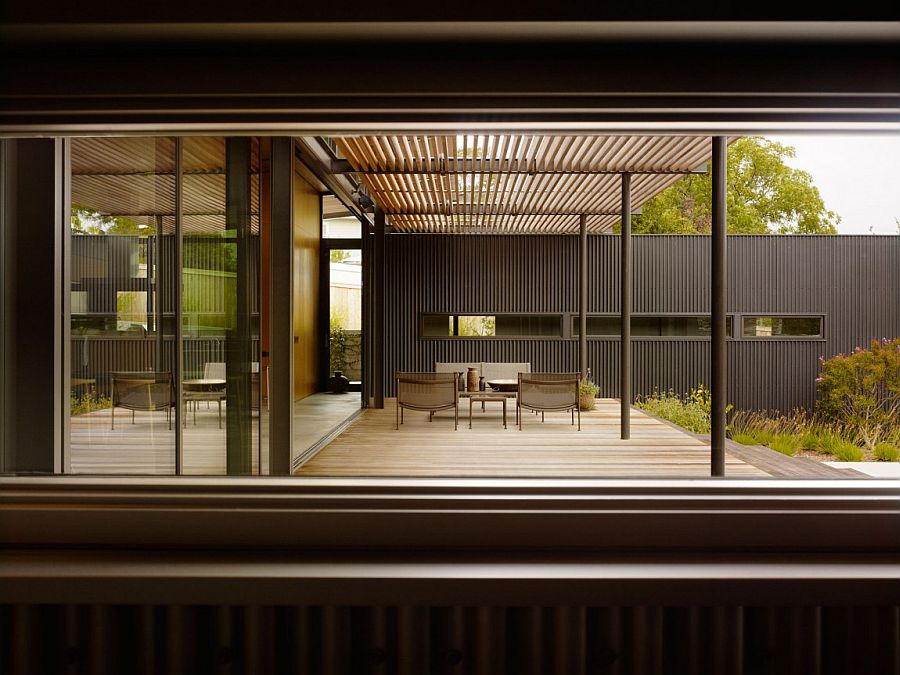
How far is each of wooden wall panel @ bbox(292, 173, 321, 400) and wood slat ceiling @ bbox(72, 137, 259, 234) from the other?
190 inches

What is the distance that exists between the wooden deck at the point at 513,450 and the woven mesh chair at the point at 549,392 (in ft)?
1.07

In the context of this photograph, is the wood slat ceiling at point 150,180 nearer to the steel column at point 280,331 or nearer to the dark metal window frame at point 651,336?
the steel column at point 280,331

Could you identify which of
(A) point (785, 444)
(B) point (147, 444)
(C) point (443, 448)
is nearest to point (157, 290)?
(B) point (147, 444)

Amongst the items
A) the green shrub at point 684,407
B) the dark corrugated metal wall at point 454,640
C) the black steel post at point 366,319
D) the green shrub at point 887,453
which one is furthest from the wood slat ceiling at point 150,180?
the green shrub at point 887,453

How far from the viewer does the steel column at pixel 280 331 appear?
13.6 ft

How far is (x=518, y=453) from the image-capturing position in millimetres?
5828

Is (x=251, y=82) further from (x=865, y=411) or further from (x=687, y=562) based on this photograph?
(x=865, y=411)

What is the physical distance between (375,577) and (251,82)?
1346 mm

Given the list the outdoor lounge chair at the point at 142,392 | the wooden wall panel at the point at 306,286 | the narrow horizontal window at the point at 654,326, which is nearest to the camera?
the outdoor lounge chair at the point at 142,392

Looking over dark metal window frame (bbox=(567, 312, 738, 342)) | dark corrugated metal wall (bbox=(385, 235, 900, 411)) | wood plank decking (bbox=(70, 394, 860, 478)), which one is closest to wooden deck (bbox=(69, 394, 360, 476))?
wood plank decking (bbox=(70, 394, 860, 478))

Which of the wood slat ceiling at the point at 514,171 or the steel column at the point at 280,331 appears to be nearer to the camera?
the steel column at the point at 280,331

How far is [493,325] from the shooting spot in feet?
40.1

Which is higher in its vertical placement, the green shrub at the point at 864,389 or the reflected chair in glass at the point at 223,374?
the reflected chair in glass at the point at 223,374

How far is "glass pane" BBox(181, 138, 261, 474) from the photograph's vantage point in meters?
3.19
